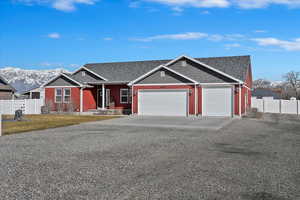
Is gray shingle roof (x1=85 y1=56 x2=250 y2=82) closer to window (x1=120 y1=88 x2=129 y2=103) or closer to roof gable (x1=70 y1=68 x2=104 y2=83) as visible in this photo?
roof gable (x1=70 y1=68 x2=104 y2=83)

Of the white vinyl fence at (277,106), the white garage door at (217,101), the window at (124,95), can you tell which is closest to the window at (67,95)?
the window at (124,95)

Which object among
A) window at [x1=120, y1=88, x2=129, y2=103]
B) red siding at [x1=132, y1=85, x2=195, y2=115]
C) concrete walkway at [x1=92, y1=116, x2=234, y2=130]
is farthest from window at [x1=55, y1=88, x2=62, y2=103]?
concrete walkway at [x1=92, y1=116, x2=234, y2=130]

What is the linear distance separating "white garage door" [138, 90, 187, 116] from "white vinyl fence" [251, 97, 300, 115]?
1321 cm

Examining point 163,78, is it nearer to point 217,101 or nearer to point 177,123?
point 217,101

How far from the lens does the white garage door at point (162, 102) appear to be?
22.6 meters

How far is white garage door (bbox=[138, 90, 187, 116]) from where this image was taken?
2261cm

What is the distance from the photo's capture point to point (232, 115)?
21562mm

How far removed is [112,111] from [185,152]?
1768 cm

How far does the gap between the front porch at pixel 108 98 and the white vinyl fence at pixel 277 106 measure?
15.2 m

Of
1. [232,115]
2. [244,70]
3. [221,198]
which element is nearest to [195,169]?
[221,198]

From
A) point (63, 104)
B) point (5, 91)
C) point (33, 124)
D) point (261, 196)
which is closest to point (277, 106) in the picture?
point (63, 104)

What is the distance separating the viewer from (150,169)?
644cm

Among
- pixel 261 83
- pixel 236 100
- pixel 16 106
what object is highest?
pixel 261 83

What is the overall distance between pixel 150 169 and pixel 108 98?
21.6m
